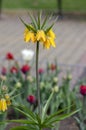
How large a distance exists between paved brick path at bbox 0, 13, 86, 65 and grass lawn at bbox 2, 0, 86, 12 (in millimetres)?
1502

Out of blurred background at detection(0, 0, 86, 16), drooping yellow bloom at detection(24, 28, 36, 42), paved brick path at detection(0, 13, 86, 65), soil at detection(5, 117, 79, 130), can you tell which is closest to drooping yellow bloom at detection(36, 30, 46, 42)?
drooping yellow bloom at detection(24, 28, 36, 42)

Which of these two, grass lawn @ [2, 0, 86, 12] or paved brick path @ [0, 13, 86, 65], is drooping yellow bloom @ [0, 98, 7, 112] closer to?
paved brick path @ [0, 13, 86, 65]

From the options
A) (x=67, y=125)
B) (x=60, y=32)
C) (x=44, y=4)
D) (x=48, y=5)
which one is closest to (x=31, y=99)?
(x=67, y=125)

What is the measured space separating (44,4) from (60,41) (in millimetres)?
5858

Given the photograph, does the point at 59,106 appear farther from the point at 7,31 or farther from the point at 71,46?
the point at 7,31

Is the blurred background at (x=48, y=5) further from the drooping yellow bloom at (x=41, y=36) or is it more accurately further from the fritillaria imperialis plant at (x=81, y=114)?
the drooping yellow bloom at (x=41, y=36)

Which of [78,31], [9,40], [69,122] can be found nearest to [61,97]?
[69,122]

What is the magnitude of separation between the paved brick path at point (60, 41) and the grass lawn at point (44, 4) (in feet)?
4.93

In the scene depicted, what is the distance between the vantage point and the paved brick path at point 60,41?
8.98m

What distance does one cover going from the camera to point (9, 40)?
1084cm

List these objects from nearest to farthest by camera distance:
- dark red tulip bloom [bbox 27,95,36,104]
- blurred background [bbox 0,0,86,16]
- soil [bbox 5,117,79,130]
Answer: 1. soil [bbox 5,117,79,130]
2. dark red tulip bloom [bbox 27,95,36,104]
3. blurred background [bbox 0,0,86,16]

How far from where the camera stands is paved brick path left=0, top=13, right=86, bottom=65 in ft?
29.5

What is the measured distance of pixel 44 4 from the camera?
16.4 m

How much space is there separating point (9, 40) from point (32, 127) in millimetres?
7163
